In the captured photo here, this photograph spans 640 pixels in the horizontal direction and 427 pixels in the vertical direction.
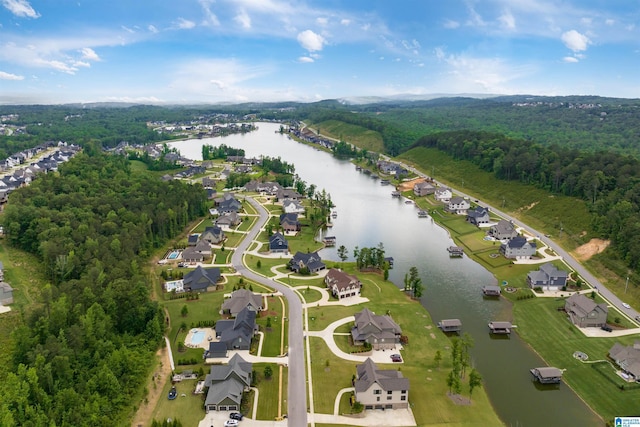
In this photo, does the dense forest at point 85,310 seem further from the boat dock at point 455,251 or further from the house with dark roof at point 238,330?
the boat dock at point 455,251

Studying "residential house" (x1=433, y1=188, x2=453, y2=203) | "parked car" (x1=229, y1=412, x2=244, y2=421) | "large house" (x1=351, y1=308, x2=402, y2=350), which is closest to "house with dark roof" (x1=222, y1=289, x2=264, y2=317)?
"large house" (x1=351, y1=308, x2=402, y2=350)

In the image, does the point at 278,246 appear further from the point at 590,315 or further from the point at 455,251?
the point at 590,315

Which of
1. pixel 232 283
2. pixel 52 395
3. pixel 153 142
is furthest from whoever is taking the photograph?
pixel 153 142

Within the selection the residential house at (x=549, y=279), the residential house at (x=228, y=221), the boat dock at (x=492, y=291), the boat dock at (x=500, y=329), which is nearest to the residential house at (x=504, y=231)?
the residential house at (x=549, y=279)

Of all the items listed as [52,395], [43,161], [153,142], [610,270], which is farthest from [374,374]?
[153,142]

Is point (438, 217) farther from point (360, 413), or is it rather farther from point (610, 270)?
point (360, 413)

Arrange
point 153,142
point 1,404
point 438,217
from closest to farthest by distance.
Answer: point 1,404 → point 438,217 → point 153,142

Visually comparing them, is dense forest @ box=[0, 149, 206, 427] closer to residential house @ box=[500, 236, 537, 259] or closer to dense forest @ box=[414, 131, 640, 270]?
residential house @ box=[500, 236, 537, 259]
